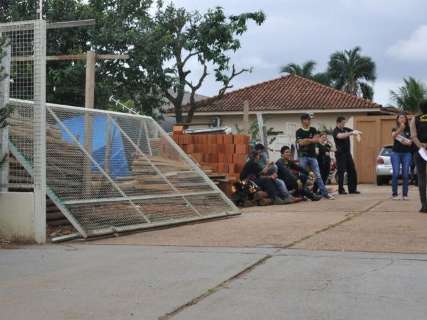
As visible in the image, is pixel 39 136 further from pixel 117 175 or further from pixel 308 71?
pixel 308 71

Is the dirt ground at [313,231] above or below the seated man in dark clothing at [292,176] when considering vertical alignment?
below

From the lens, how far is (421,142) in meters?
10.4

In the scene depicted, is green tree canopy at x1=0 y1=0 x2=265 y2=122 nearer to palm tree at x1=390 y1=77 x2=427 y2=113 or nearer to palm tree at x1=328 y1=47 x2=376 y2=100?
palm tree at x1=390 y1=77 x2=427 y2=113

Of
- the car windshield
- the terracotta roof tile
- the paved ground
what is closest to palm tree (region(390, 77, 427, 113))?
the terracotta roof tile

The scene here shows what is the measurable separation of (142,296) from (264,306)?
101 centimetres

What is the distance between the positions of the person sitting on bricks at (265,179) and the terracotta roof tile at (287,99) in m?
21.1

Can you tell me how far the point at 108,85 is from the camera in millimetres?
18766

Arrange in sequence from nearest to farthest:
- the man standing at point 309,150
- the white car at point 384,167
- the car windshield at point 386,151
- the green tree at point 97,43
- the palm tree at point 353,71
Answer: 1. the man standing at point 309,150
2. the green tree at point 97,43
3. the white car at point 384,167
4. the car windshield at point 386,151
5. the palm tree at point 353,71

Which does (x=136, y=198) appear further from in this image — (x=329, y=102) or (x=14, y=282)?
(x=329, y=102)

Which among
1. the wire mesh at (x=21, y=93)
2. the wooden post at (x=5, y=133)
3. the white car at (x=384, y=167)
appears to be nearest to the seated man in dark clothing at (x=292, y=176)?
the wire mesh at (x=21, y=93)

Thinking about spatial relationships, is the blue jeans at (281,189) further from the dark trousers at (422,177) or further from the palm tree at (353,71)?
the palm tree at (353,71)

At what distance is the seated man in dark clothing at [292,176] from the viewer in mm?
13258

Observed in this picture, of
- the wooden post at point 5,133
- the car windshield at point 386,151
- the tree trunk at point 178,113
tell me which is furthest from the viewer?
the tree trunk at point 178,113

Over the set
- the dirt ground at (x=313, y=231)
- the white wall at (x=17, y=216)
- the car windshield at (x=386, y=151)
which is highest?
the car windshield at (x=386, y=151)
